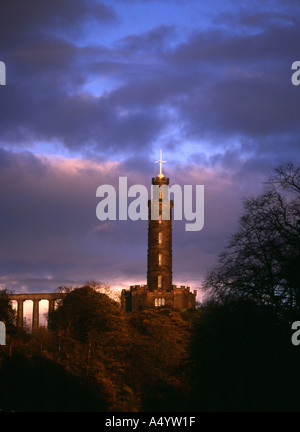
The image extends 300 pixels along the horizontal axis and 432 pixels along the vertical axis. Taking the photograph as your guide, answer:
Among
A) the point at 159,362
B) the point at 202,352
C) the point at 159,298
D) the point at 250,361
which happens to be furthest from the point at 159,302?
the point at 250,361

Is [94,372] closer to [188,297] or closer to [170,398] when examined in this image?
[170,398]

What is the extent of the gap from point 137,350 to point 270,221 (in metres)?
41.0

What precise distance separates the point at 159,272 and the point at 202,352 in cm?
10485

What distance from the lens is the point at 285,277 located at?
29.7m

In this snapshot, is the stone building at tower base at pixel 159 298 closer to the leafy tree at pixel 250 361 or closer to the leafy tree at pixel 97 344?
the leafy tree at pixel 97 344

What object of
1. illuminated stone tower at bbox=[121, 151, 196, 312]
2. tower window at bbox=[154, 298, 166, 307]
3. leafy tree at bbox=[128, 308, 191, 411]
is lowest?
leafy tree at bbox=[128, 308, 191, 411]

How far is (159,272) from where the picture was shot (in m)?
144

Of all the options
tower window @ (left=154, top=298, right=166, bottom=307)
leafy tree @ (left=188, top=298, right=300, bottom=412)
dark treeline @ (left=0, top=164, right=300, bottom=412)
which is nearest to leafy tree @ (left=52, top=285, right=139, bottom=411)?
dark treeline @ (left=0, top=164, right=300, bottom=412)

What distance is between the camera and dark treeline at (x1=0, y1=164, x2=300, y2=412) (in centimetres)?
2941

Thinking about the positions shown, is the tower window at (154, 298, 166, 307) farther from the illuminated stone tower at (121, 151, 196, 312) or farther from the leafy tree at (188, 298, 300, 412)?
the leafy tree at (188, 298, 300, 412)

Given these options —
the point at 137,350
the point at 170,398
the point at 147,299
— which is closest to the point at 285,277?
the point at 170,398

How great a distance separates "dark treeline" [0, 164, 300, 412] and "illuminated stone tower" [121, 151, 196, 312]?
6205 centimetres

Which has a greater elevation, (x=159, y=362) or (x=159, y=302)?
(x=159, y=302)

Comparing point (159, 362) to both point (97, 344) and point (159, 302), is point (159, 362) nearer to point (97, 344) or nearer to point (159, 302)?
point (97, 344)
